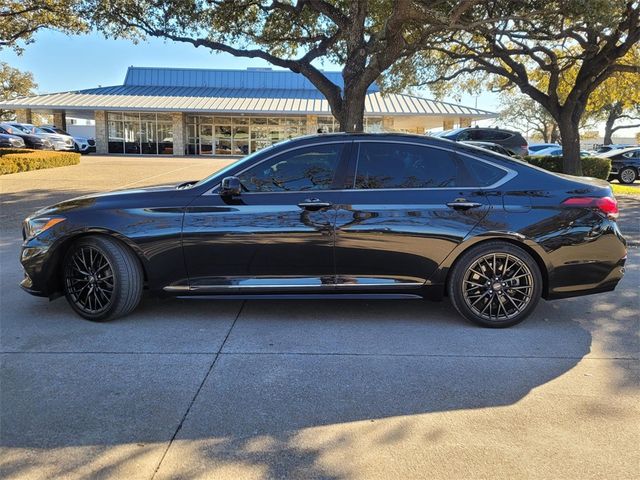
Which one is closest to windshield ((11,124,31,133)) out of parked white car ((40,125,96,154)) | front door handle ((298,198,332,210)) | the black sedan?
parked white car ((40,125,96,154))

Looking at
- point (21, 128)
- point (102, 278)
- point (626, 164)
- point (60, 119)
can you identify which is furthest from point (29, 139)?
point (626, 164)

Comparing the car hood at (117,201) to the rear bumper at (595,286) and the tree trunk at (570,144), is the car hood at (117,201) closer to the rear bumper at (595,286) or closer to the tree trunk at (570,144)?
the rear bumper at (595,286)

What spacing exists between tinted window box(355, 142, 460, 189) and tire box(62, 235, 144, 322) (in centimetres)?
215

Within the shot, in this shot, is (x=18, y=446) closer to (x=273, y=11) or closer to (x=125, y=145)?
(x=273, y=11)

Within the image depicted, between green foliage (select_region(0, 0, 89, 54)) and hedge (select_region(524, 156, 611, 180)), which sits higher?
green foliage (select_region(0, 0, 89, 54))

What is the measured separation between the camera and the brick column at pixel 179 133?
120 ft

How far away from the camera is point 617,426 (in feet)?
10.3

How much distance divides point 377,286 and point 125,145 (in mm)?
35907

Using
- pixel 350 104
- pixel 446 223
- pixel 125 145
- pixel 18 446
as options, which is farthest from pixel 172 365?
pixel 125 145

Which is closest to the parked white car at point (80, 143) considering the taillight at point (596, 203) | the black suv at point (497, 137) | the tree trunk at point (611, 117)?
the black suv at point (497, 137)

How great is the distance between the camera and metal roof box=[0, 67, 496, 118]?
113 ft

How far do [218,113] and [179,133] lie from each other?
3.02 m

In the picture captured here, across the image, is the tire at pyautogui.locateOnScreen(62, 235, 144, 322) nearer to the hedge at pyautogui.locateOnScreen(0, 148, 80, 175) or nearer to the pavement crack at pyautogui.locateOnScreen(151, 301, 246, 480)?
the pavement crack at pyautogui.locateOnScreen(151, 301, 246, 480)

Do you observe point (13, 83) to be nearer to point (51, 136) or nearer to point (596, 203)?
point (51, 136)
